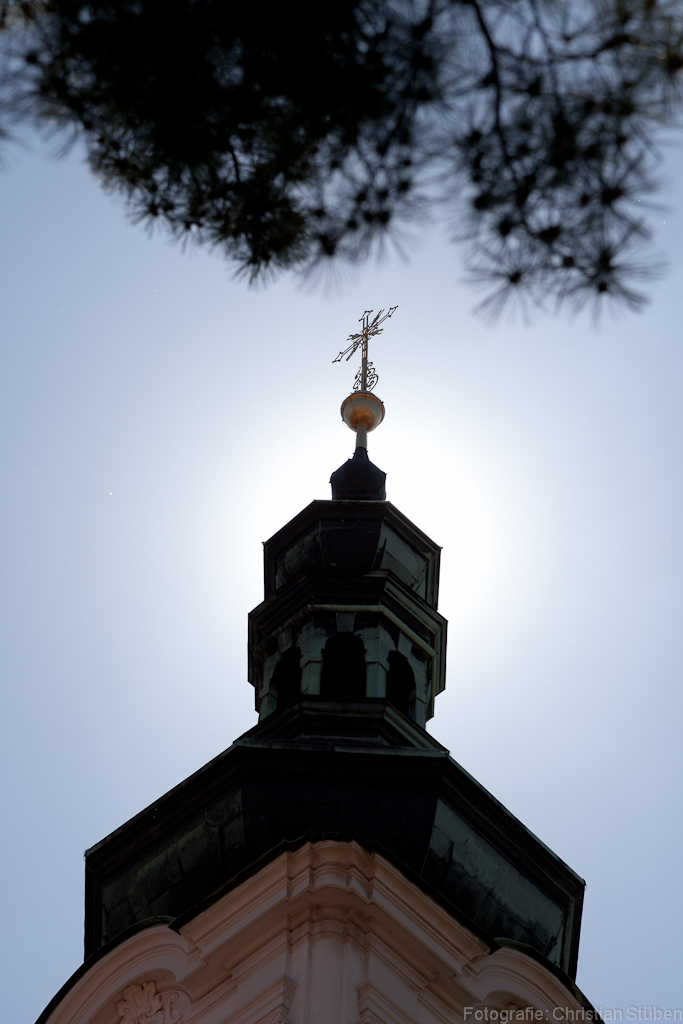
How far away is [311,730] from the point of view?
1848 cm

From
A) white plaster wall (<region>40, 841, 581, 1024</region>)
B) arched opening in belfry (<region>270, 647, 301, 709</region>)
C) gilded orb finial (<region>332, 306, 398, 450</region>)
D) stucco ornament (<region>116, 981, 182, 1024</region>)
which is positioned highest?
gilded orb finial (<region>332, 306, 398, 450</region>)

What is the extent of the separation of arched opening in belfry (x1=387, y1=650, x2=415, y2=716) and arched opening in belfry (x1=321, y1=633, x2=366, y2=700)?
1.67 feet

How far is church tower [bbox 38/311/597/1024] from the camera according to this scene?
49.1 ft

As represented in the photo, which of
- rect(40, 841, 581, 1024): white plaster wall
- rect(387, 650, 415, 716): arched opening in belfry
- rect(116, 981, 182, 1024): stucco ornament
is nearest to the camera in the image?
rect(40, 841, 581, 1024): white plaster wall

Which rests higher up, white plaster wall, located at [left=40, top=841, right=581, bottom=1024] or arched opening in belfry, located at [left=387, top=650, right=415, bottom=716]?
arched opening in belfry, located at [left=387, top=650, right=415, bottom=716]

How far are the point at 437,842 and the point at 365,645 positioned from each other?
13.9 ft

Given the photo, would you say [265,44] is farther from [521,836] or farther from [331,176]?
[521,836]

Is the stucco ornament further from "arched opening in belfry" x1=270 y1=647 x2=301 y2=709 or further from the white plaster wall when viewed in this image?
"arched opening in belfry" x1=270 y1=647 x2=301 y2=709

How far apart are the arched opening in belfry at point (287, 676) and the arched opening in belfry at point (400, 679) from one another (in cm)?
117

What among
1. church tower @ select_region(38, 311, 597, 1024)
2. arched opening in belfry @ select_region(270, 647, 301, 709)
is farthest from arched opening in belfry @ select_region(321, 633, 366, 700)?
arched opening in belfry @ select_region(270, 647, 301, 709)

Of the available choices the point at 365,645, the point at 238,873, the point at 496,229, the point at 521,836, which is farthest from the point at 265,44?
the point at 365,645

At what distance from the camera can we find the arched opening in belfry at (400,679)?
2066cm

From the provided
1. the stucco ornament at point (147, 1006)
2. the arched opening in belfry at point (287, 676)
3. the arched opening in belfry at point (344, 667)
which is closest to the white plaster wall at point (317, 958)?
the stucco ornament at point (147, 1006)

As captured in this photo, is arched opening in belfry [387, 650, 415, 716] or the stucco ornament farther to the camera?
arched opening in belfry [387, 650, 415, 716]
